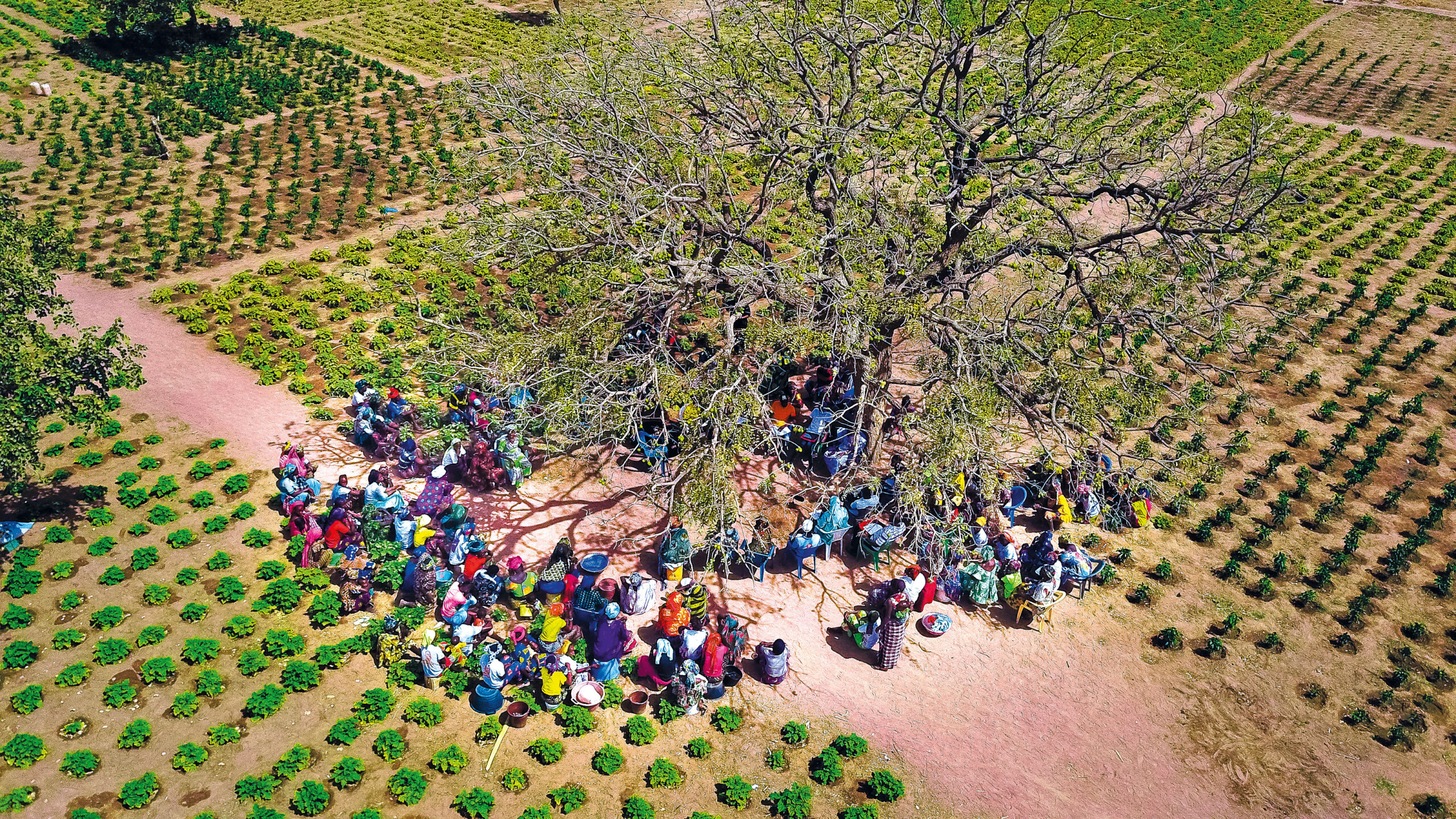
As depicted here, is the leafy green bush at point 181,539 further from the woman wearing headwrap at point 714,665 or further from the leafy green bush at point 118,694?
the woman wearing headwrap at point 714,665

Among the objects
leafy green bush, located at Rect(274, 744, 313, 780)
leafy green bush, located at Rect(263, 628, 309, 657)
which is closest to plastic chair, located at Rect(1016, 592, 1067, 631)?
leafy green bush, located at Rect(274, 744, 313, 780)

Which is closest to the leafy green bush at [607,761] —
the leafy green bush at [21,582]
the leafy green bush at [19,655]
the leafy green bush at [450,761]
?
the leafy green bush at [450,761]

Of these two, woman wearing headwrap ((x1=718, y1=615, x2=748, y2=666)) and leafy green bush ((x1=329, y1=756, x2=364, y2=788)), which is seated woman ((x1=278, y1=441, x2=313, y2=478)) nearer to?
leafy green bush ((x1=329, y1=756, x2=364, y2=788))

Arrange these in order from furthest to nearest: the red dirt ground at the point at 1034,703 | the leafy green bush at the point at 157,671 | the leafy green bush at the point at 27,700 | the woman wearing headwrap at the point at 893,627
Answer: the woman wearing headwrap at the point at 893,627
the leafy green bush at the point at 157,671
the red dirt ground at the point at 1034,703
the leafy green bush at the point at 27,700

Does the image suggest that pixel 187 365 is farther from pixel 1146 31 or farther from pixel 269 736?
pixel 1146 31

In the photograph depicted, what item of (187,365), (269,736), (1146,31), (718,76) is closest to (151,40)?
(187,365)

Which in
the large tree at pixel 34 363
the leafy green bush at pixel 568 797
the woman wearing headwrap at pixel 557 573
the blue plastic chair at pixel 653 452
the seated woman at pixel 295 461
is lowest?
the leafy green bush at pixel 568 797

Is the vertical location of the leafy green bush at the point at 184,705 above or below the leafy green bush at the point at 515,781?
above
